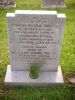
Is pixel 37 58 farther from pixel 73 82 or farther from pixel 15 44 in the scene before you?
pixel 73 82

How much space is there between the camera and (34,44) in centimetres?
654

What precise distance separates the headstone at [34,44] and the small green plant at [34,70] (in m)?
0.12

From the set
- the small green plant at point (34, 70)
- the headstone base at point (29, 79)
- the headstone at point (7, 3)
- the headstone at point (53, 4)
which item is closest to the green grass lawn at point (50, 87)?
the headstone base at point (29, 79)

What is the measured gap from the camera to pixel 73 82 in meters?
6.57

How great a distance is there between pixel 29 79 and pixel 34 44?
0.97 meters

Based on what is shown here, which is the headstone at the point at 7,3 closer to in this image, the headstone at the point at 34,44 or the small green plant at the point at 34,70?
the headstone at the point at 34,44

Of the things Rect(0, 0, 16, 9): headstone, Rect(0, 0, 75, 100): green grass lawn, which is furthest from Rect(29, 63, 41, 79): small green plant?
Rect(0, 0, 16, 9): headstone

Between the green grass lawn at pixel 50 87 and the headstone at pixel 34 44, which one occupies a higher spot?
the headstone at pixel 34 44

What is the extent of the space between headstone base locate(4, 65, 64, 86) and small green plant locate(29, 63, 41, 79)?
0.38 ft

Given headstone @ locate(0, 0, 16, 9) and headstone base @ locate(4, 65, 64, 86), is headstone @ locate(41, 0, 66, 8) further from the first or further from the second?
headstone base @ locate(4, 65, 64, 86)

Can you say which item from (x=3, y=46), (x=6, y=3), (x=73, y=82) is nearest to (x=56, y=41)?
(x=73, y=82)

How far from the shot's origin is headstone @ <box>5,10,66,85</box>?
19.8 ft

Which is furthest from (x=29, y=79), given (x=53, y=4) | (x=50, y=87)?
(x=53, y=4)

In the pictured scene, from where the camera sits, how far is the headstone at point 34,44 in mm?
6047
